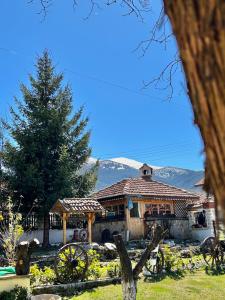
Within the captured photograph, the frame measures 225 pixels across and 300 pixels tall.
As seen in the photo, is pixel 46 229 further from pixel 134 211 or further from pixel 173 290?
pixel 173 290

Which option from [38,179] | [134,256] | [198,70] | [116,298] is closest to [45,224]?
[38,179]

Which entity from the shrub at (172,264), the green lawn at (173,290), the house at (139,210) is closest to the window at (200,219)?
the house at (139,210)

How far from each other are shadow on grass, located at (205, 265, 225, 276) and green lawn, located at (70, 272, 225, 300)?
1070mm

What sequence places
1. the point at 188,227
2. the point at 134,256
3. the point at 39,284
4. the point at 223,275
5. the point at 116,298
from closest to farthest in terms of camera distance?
the point at 116,298
the point at 39,284
the point at 223,275
the point at 134,256
the point at 188,227

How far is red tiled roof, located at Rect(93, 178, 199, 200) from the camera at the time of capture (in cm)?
2827

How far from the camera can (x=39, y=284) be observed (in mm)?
12375

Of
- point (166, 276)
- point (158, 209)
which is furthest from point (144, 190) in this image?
point (166, 276)

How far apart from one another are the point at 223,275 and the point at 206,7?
15.6 m

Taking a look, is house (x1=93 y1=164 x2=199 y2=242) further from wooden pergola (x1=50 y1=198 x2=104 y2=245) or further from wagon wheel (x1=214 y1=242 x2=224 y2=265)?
wagon wheel (x1=214 y1=242 x2=224 y2=265)

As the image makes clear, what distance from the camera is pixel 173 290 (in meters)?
12.4

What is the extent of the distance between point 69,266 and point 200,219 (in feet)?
56.3

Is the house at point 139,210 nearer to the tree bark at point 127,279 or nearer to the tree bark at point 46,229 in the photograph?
the tree bark at point 46,229

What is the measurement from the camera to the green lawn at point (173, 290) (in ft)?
38.3

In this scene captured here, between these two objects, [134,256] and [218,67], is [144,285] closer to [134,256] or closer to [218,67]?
[134,256]
